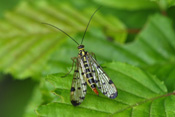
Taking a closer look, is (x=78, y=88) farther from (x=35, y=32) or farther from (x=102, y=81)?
(x=35, y=32)

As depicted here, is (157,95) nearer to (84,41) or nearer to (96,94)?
(96,94)

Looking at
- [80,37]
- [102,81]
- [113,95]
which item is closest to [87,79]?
[102,81]

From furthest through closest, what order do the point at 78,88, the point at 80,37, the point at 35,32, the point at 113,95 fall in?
the point at 35,32, the point at 80,37, the point at 78,88, the point at 113,95

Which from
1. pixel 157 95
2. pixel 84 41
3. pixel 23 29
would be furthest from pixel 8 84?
pixel 157 95

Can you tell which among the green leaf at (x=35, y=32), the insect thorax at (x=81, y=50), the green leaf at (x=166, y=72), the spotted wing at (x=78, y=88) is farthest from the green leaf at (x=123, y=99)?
the green leaf at (x=35, y=32)

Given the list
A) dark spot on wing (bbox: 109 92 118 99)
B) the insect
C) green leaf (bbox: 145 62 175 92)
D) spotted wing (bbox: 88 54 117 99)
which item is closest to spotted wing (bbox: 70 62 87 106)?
the insect
